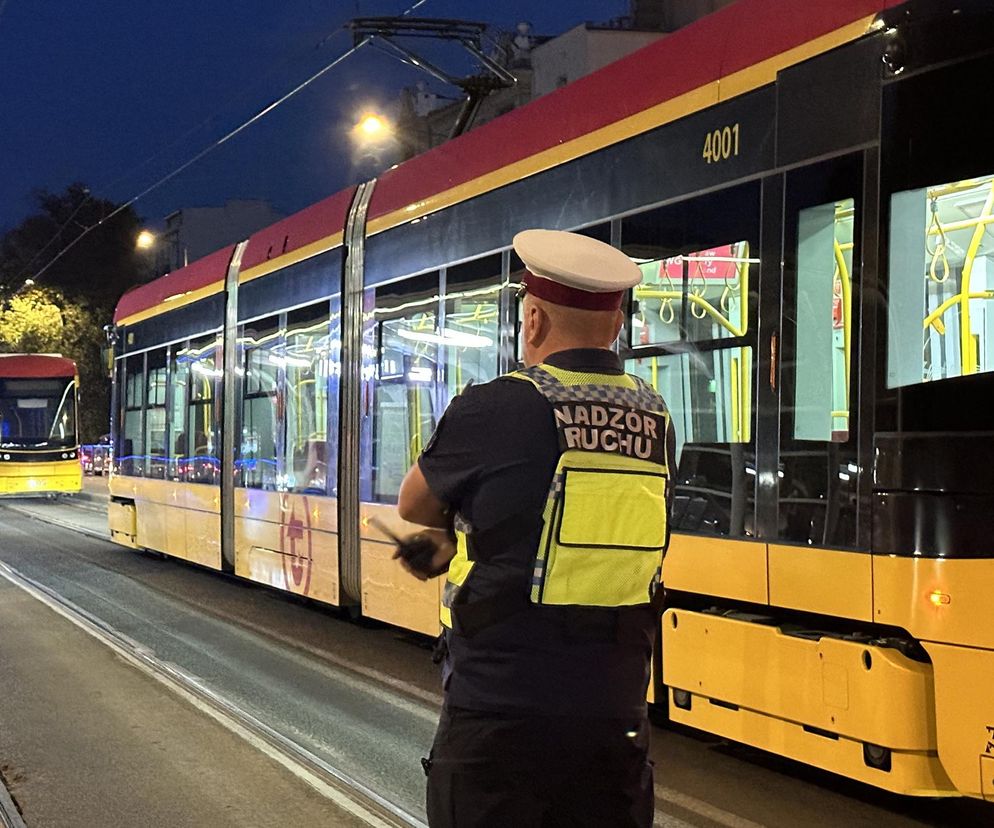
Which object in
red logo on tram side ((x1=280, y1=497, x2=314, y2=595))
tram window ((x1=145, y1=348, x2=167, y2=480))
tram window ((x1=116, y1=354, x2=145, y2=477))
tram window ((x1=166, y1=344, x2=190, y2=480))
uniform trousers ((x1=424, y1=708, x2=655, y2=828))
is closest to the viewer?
uniform trousers ((x1=424, y1=708, x2=655, y2=828))

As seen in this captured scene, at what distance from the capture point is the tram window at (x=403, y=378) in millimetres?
8922

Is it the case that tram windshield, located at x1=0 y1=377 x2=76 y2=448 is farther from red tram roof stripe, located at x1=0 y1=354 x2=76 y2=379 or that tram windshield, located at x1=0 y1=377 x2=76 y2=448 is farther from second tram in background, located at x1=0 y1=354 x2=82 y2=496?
red tram roof stripe, located at x1=0 y1=354 x2=76 y2=379

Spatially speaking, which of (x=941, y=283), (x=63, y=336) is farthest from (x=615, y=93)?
(x=63, y=336)

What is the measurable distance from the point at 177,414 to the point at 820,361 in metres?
10.9

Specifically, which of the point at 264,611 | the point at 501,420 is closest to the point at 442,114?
the point at 264,611

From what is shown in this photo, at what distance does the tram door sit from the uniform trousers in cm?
287

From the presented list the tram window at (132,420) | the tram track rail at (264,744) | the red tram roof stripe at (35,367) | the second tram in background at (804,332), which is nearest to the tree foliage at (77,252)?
the red tram roof stripe at (35,367)

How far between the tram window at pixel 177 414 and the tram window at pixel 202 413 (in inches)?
7.2

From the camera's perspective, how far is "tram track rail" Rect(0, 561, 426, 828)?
5605 mm

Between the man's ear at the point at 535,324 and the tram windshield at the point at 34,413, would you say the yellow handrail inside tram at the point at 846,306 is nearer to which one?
the man's ear at the point at 535,324

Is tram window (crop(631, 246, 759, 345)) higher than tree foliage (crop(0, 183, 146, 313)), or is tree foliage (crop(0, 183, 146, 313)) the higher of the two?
tree foliage (crop(0, 183, 146, 313))

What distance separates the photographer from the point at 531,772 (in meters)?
2.31

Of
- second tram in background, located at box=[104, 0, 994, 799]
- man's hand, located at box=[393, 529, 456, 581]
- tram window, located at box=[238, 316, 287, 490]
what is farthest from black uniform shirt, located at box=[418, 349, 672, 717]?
tram window, located at box=[238, 316, 287, 490]

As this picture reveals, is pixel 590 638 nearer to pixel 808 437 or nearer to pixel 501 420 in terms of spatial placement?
pixel 501 420
